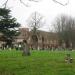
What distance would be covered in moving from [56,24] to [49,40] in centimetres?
2152

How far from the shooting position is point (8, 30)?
79812mm

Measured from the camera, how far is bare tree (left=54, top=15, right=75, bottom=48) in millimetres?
121444

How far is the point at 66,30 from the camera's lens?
122438 mm

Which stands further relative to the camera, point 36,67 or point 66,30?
point 66,30

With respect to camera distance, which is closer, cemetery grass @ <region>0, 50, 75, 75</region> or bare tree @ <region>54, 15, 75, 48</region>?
cemetery grass @ <region>0, 50, 75, 75</region>

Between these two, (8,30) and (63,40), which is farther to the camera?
(63,40)

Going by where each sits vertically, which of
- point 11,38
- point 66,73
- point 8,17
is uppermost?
point 8,17

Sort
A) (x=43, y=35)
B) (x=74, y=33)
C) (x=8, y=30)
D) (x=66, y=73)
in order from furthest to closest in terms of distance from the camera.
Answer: (x=43, y=35) → (x=74, y=33) → (x=8, y=30) → (x=66, y=73)

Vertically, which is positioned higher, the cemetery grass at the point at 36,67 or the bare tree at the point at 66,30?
the bare tree at the point at 66,30

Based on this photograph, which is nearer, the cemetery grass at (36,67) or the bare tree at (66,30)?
the cemetery grass at (36,67)

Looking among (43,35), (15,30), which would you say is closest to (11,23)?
(15,30)

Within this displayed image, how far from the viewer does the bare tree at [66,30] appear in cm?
12144

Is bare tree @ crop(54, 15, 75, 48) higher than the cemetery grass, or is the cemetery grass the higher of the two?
bare tree @ crop(54, 15, 75, 48)

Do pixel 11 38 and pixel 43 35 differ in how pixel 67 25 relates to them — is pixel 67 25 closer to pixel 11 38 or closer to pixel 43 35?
pixel 43 35
